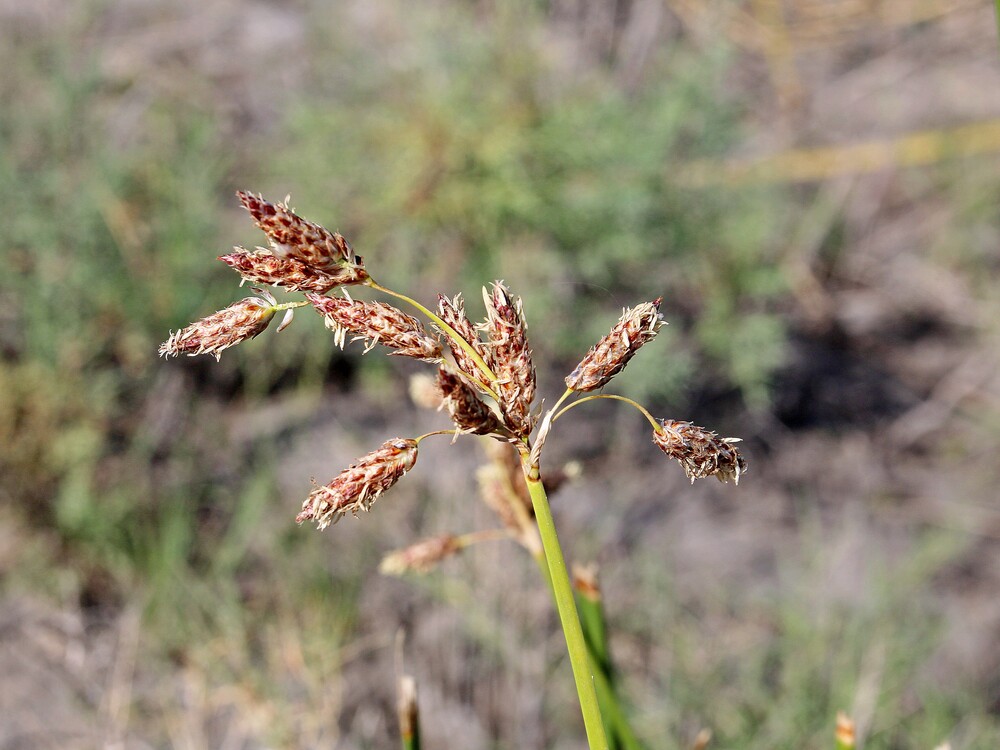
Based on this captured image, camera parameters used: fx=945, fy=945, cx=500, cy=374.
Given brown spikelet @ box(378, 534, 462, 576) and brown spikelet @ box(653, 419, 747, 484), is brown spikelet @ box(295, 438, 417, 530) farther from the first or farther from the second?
brown spikelet @ box(378, 534, 462, 576)

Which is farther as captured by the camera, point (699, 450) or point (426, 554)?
point (426, 554)

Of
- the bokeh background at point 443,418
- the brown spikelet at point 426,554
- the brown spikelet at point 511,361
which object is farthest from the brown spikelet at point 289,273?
the bokeh background at point 443,418

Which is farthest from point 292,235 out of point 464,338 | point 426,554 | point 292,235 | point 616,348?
point 426,554

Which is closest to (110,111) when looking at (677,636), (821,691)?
(677,636)

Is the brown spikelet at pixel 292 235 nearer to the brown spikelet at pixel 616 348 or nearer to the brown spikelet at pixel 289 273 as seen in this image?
the brown spikelet at pixel 289 273

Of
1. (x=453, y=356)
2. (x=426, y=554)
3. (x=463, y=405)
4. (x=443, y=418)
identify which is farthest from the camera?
(x=443, y=418)

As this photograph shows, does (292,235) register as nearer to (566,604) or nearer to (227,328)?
(227,328)
